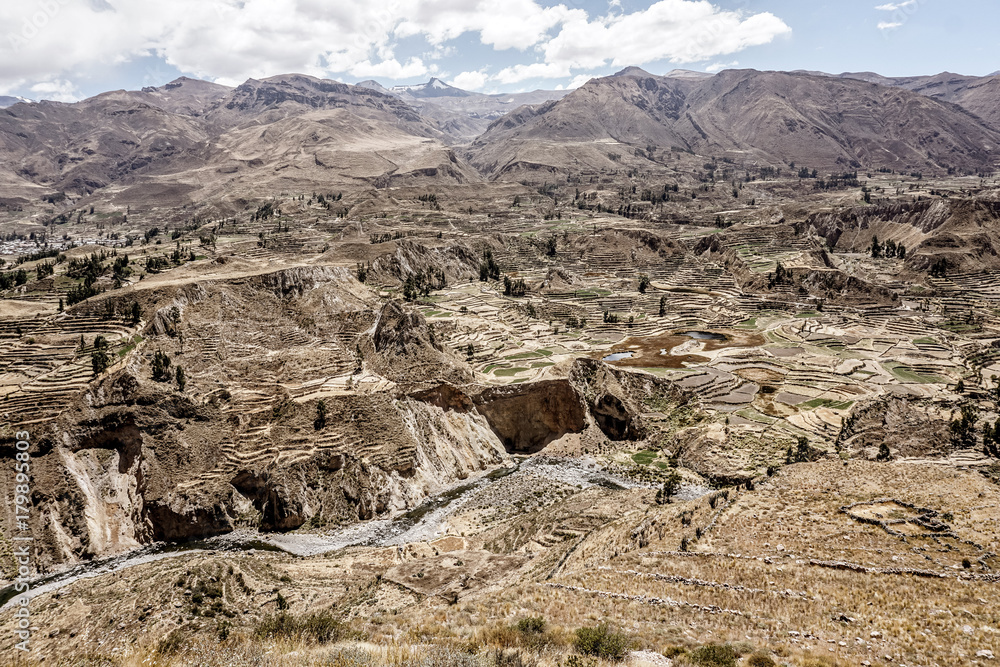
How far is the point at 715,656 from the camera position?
18.3m

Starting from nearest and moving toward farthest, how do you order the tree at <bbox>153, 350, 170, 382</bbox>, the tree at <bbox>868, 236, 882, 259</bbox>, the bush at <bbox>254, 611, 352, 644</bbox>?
the bush at <bbox>254, 611, 352, 644</bbox>, the tree at <bbox>153, 350, 170, 382</bbox>, the tree at <bbox>868, 236, 882, 259</bbox>

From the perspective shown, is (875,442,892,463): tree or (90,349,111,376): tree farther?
(90,349,111,376): tree

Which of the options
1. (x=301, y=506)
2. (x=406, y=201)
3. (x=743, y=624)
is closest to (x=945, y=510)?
(x=743, y=624)

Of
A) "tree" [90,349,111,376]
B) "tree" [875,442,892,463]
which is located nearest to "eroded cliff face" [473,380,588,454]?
"tree" [875,442,892,463]

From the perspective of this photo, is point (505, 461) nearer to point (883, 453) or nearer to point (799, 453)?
point (799, 453)

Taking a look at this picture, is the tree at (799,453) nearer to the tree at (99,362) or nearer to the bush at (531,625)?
the bush at (531,625)

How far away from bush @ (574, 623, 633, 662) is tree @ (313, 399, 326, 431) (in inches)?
1381

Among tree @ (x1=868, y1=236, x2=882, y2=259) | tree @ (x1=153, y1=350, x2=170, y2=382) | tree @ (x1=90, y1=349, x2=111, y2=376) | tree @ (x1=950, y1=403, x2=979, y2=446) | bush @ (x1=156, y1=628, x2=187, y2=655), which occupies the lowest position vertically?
tree @ (x1=950, y1=403, x2=979, y2=446)

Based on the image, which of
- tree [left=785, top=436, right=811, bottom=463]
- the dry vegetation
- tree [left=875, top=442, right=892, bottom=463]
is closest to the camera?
the dry vegetation

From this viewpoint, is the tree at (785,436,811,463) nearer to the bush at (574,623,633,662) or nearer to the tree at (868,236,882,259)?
the bush at (574,623,633,662)

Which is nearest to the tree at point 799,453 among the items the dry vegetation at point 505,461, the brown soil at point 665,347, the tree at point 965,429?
the dry vegetation at point 505,461

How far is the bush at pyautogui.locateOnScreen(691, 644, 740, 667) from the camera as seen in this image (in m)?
17.9

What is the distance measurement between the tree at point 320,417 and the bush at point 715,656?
3847cm

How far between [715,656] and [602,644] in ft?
12.4
